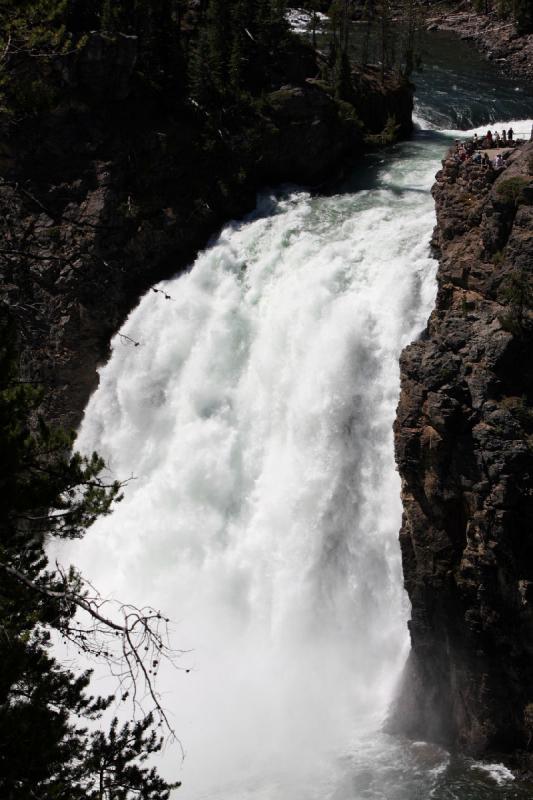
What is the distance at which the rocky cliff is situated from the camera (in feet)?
112

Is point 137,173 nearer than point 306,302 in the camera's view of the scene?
No

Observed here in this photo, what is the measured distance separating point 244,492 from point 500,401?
A: 10.5m

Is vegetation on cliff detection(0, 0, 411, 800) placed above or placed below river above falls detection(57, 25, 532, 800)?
above

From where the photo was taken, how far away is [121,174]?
36.1 m

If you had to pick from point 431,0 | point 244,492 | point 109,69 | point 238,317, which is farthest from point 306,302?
point 431,0

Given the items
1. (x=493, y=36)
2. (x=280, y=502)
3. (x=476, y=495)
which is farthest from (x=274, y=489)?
(x=493, y=36)

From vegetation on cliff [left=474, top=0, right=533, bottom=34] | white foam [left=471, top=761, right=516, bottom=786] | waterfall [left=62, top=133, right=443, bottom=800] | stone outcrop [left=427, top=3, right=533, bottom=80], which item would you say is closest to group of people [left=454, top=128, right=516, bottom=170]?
waterfall [left=62, top=133, right=443, bottom=800]

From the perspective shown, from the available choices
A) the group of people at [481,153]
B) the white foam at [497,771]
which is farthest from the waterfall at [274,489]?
the white foam at [497,771]

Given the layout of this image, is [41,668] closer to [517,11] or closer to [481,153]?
[481,153]

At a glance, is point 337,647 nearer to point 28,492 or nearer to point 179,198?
point 28,492

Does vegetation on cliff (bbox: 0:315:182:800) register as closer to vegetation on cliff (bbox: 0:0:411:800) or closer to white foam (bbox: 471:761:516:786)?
white foam (bbox: 471:761:516:786)

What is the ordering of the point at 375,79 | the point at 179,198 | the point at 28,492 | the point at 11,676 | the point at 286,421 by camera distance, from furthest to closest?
1. the point at 375,79
2. the point at 179,198
3. the point at 286,421
4. the point at 28,492
5. the point at 11,676

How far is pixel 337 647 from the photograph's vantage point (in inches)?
938

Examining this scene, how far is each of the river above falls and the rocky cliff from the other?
85.2 inches
